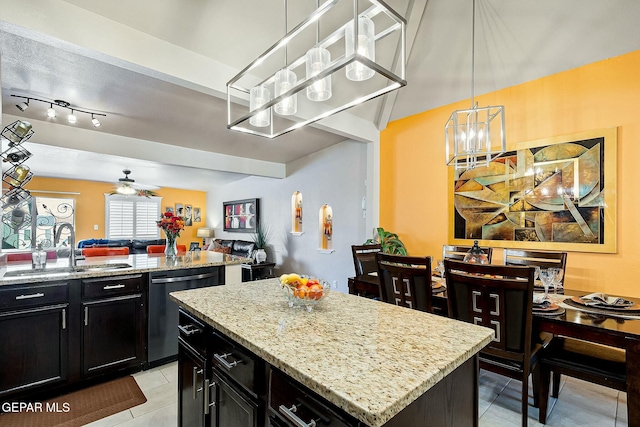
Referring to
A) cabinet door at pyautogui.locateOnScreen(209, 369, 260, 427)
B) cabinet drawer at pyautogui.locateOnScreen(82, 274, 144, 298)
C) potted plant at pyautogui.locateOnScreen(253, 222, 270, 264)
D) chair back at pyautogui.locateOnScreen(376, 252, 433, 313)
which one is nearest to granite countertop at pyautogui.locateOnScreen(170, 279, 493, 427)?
cabinet door at pyautogui.locateOnScreen(209, 369, 260, 427)

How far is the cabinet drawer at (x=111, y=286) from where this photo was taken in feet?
7.98

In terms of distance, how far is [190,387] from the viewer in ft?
5.14

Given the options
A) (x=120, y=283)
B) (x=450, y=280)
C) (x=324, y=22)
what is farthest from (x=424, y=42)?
(x=120, y=283)

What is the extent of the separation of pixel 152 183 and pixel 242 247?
11.4ft

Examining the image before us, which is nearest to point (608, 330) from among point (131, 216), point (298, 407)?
point (298, 407)

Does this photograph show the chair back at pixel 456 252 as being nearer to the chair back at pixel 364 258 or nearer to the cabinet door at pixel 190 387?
the chair back at pixel 364 258

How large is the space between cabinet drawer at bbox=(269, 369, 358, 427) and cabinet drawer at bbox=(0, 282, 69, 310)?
88.7 inches

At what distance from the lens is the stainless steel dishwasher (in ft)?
9.00

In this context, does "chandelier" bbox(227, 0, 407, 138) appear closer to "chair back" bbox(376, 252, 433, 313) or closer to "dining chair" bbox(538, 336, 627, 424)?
"chair back" bbox(376, 252, 433, 313)

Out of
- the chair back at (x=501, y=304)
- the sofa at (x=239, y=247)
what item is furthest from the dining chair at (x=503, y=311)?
the sofa at (x=239, y=247)

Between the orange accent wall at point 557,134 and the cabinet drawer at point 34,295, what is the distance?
3.71 metres

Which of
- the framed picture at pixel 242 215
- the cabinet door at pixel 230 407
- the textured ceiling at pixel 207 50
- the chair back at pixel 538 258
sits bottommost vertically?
the cabinet door at pixel 230 407

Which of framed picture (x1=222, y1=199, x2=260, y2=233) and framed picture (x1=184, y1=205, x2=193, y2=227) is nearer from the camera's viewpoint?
framed picture (x1=222, y1=199, x2=260, y2=233)

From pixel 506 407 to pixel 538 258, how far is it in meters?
1.32
